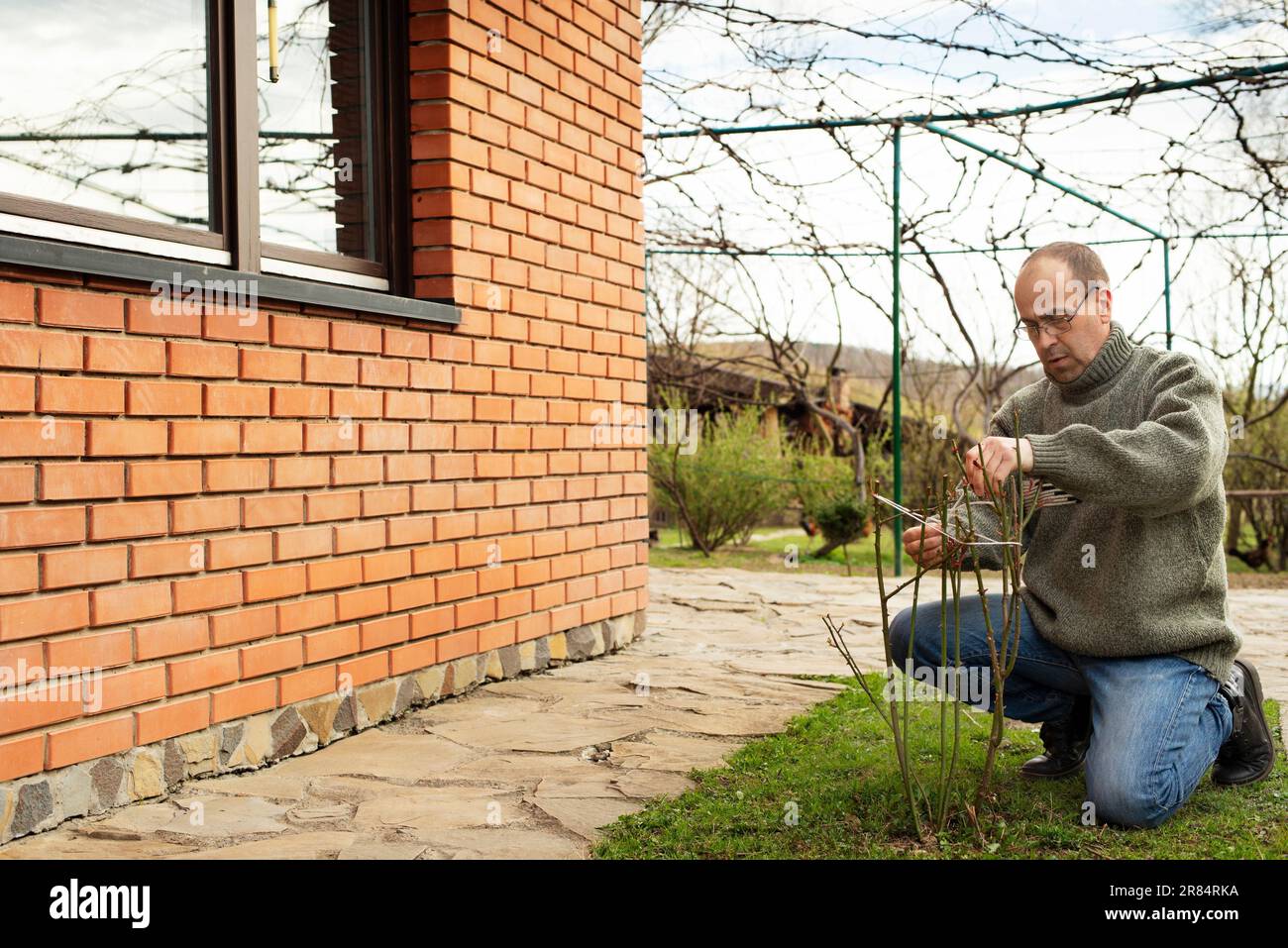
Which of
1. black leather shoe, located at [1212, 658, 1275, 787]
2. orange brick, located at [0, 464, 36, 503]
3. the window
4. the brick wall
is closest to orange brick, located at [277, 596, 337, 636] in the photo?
the brick wall

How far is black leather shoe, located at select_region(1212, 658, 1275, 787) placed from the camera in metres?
2.95

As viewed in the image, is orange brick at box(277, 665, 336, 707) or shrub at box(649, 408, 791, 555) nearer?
orange brick at box(277, 665, 336, 707)

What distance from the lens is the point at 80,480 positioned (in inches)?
106

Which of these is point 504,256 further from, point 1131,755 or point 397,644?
point 1131,755

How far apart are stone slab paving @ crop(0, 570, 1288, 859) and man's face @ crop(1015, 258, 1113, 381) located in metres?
1.42

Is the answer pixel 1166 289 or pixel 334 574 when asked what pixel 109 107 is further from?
pixel 1166 289

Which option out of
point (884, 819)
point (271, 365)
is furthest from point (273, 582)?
point (884, 819)

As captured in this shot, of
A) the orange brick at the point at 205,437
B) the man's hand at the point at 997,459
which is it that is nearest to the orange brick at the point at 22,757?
the orange brick at the point at 205,437

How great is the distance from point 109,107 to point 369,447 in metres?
1.16

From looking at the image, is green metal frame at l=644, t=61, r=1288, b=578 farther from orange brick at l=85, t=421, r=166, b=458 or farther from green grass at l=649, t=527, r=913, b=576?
orange brick at l=85, t=421, r=166, b=458

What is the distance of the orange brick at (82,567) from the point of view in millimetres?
2617

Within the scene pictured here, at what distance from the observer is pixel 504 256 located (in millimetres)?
4289

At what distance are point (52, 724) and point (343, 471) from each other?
1.15m

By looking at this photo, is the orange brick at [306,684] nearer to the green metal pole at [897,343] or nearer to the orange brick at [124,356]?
the orange brick at [124,356]
